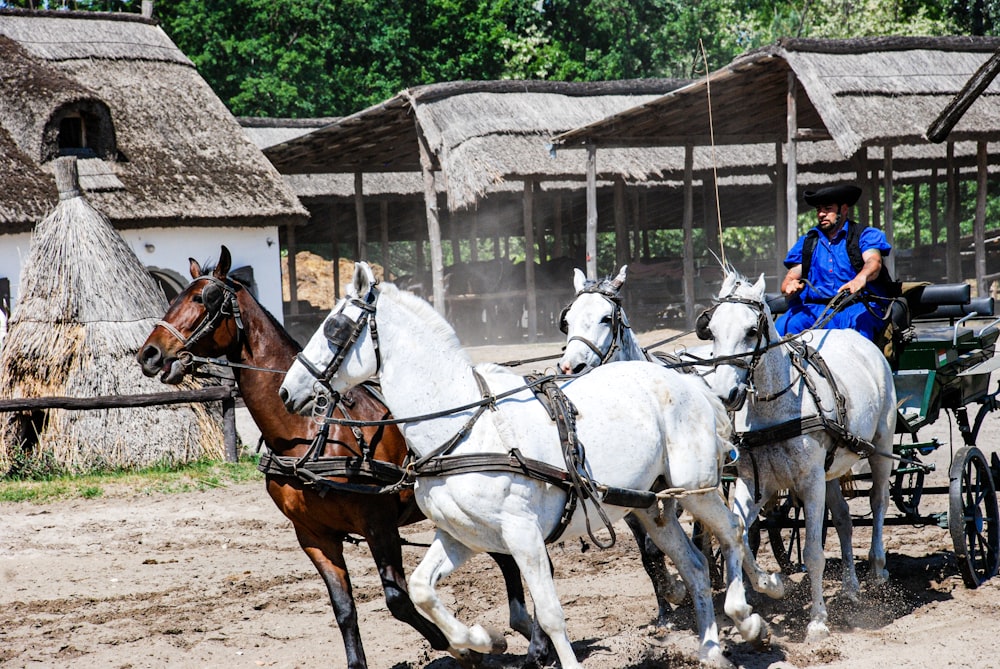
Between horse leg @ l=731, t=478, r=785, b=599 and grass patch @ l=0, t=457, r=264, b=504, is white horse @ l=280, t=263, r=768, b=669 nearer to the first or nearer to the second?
horse leg @ l=731, t=478, r=785, b=599

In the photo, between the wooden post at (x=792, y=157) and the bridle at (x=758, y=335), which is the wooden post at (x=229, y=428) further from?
the wooden post at (x=792, y=157)

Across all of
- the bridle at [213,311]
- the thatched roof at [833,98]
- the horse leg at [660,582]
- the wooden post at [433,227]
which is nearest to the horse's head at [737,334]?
the horse leg at [660,582]

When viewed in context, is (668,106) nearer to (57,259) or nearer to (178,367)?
(57,259)

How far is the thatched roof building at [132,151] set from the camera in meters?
17.0

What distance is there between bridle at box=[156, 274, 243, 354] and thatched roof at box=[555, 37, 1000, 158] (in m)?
9.80

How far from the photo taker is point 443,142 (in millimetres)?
18250

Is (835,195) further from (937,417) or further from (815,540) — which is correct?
(815,540)

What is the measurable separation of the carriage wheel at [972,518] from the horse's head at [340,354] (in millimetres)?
3740

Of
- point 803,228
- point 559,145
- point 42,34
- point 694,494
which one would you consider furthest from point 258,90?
point 694,494

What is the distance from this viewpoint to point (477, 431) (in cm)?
455

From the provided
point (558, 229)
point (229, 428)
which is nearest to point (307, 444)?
point (229, 428)

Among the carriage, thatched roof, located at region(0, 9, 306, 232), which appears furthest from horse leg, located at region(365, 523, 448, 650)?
thatched roof, located at region(0, 9, 306, 232)

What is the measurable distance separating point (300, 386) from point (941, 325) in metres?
5.32

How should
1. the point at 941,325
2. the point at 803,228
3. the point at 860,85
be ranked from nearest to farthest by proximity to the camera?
the point at 941,325 < the point at 860,85 < the point at 803,228
